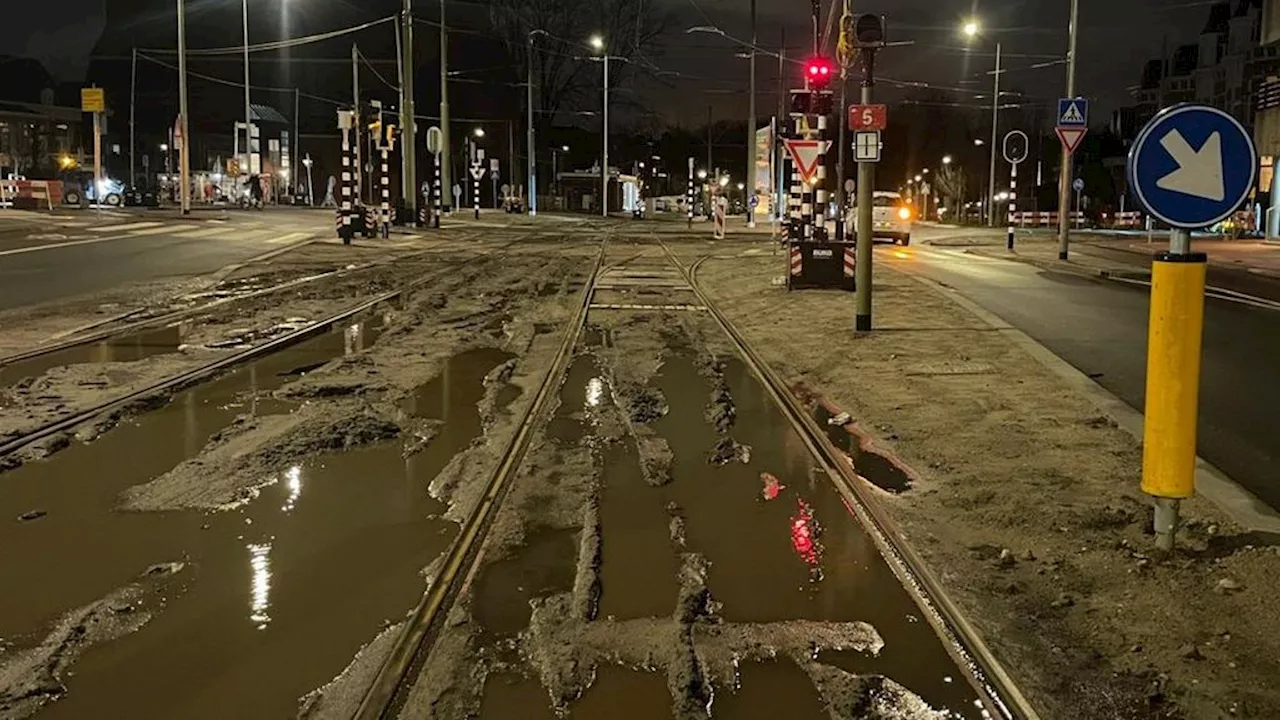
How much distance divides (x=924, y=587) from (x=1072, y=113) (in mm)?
24501

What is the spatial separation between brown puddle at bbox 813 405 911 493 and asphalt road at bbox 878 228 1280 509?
2.15 m

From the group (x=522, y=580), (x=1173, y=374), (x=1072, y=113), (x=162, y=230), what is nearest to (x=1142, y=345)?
(x=1173, y=374)

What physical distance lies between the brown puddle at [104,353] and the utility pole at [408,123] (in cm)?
2818

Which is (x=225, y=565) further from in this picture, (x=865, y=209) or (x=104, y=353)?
(x=865, y=209)

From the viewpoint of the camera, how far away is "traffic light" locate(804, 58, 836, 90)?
21.0 metres

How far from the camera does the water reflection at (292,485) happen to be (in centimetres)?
711

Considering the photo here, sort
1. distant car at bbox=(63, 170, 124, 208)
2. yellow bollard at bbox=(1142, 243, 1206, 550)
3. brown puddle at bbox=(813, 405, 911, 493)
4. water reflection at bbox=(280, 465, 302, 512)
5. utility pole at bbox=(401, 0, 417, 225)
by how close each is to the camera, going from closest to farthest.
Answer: yellow bollard at bbox=(1142, 243, 1206, 550)
water reflection at bbox=(280, 465, 302, 512)
brown puddle at bbox=(813, 405, 911, 493)
utility pole at bbox=(401, 0, 417, 225)
distant car at bbox=(63, 170, 124, 208)

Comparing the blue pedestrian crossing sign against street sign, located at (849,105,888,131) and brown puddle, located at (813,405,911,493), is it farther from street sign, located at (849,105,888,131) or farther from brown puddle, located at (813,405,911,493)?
brown puddle, located at (813,405,911,493)

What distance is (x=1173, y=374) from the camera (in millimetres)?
6004

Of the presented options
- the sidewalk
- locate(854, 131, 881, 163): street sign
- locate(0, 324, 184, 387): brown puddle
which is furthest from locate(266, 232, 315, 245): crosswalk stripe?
the sidewalk

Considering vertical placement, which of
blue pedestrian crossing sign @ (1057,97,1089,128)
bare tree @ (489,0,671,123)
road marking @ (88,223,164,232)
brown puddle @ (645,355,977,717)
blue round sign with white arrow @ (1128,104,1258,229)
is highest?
bare tree @ (489,0,671,123)

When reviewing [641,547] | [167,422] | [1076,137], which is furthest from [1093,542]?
[1076,137]

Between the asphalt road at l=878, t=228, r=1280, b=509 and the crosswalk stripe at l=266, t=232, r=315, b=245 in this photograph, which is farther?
the crosswalk stripe at l=266, t=232, r=315, b=245

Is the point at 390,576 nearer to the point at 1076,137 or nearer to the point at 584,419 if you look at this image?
the point at 584,419
